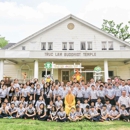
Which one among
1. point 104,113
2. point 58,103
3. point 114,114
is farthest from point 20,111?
point 114,114

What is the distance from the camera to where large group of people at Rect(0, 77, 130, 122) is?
785 centimetres

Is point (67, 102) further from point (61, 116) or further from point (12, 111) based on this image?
point (12, 111)

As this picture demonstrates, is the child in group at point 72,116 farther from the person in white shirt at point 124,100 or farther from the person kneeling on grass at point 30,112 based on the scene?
the person in white shirt at point 124,100

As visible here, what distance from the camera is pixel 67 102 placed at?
8.52 metres

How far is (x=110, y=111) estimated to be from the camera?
807 centimetres

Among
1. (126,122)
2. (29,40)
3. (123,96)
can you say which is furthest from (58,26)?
(126,122)

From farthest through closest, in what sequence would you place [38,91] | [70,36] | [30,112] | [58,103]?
[70,36] < [38,91] < [58,103] < [30,112]

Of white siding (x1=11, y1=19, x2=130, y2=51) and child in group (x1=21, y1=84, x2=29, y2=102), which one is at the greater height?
white siding (x1=11, y1=19, x2=130, y2=51)

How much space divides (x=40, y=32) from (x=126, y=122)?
597 inches

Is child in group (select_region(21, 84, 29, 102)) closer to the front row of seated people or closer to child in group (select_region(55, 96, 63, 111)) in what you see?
the front row of seated people

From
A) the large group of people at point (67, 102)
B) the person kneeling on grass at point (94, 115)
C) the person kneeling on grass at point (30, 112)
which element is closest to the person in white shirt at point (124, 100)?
the large group of people at point (67, 102)

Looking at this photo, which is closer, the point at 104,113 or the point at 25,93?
the point at 104,113

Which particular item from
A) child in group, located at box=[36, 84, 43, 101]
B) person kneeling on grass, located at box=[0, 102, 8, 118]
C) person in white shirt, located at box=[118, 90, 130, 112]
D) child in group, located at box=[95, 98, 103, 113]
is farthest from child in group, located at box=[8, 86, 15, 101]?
person in white shirt, located at box=[118, 90, 130, 112]

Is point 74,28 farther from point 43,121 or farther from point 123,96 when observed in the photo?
point 43,121
